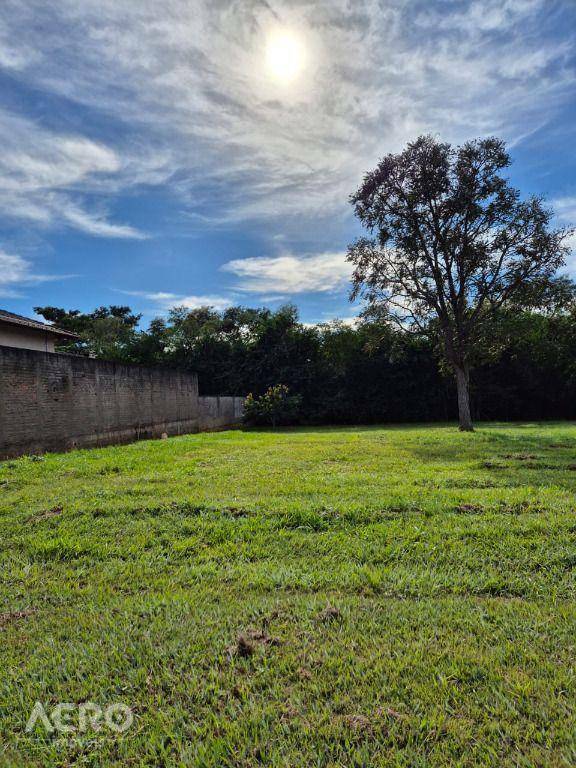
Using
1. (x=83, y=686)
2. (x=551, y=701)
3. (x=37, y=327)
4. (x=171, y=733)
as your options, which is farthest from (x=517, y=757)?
(x=37, y=327)

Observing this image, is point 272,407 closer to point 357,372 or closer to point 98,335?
point 357,372

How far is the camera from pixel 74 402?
29.9 feet

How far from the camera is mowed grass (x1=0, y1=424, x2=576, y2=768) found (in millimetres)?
1305

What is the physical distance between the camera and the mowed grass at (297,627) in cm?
130

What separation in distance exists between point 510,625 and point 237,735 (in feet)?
4.30

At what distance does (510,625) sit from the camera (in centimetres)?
187

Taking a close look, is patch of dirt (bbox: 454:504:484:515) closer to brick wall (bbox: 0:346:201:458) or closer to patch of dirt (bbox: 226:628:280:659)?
patch of dirt (bbox: 226:628:280:659)

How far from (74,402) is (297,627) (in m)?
8.71

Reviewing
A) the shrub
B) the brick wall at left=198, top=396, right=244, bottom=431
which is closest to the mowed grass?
the brick wall at left=198, top=396, right=244, bottom=431

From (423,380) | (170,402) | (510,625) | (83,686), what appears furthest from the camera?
(423,380)

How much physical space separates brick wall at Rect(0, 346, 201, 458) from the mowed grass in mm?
4151

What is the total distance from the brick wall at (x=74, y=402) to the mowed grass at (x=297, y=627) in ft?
13.6

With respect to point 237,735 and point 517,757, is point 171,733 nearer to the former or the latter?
point 237,735

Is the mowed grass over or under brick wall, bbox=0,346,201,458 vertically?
under
